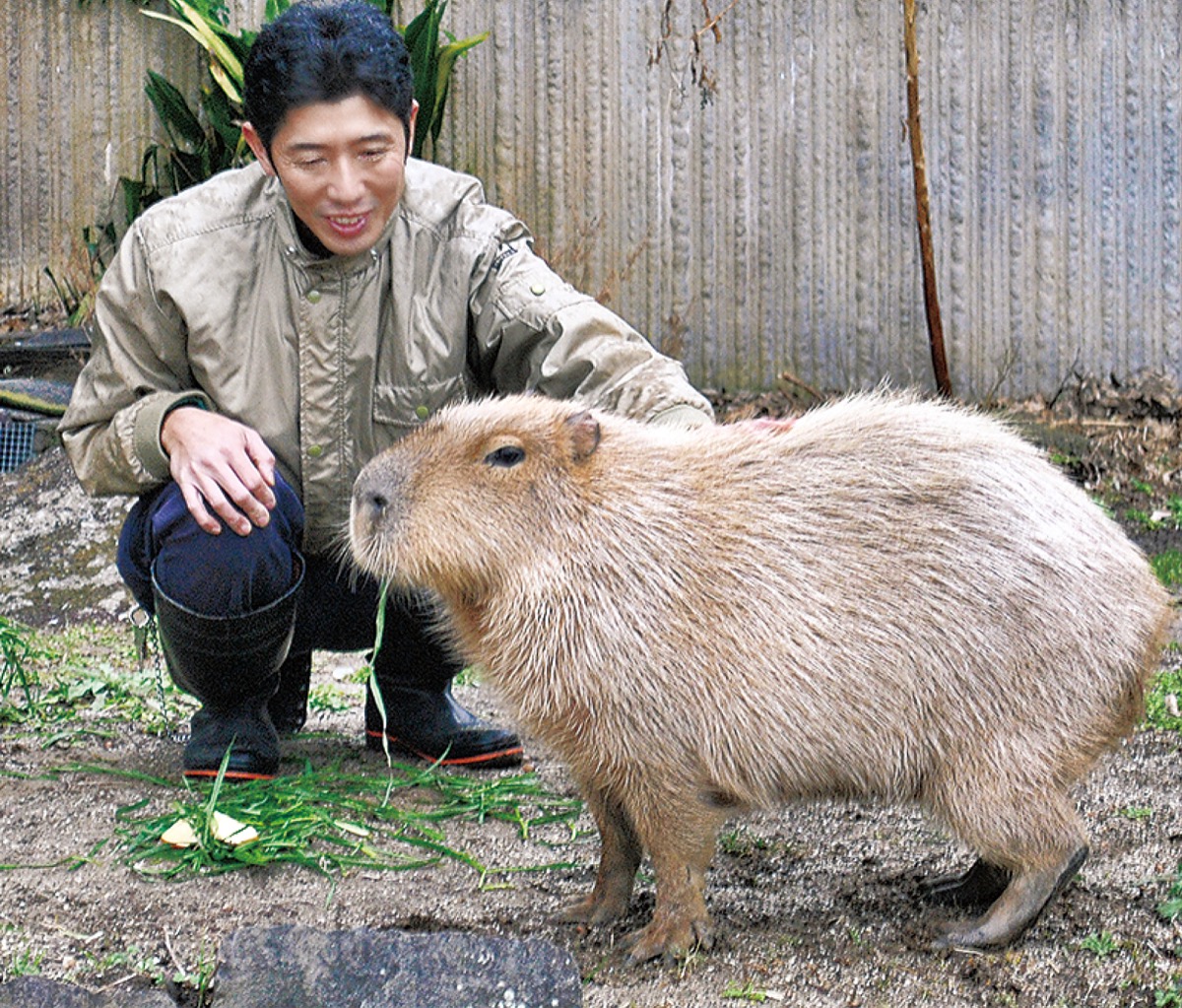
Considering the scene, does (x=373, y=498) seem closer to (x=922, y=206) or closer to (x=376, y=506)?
(x=376, y=506)

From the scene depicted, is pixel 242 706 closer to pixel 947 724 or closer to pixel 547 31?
pixel 947 724

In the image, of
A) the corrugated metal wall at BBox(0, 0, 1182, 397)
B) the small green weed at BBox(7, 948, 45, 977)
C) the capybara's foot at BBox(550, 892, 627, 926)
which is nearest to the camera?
the small green weed at BBox(7, 948, 45, 977)

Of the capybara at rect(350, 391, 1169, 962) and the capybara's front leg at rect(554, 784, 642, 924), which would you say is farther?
the capybara's front leg at rect(554, 784, 642, 924)

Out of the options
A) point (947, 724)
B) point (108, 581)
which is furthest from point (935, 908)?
point (108, 581)

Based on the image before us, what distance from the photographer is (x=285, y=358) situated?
2.95m

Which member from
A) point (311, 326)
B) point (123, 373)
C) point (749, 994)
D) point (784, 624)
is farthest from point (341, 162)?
point (749, 994)

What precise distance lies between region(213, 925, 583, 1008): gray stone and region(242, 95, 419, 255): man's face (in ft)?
4.54

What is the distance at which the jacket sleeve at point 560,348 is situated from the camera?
109 inches

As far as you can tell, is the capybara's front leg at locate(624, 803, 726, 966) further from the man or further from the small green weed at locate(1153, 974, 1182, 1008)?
the man

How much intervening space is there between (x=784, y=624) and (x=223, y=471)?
1.09 meters

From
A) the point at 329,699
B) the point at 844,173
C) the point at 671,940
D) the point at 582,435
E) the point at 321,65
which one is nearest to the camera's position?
the point at 671,940

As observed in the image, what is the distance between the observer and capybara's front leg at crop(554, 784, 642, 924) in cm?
230

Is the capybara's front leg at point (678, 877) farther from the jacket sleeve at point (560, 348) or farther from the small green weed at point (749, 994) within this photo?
the jacket sleeve at point (560, 348)

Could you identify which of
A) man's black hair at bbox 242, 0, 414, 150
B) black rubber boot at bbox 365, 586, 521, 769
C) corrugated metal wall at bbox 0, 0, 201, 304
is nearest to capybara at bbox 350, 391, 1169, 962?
man's black hair at bbox 242, 0, 414, 150
